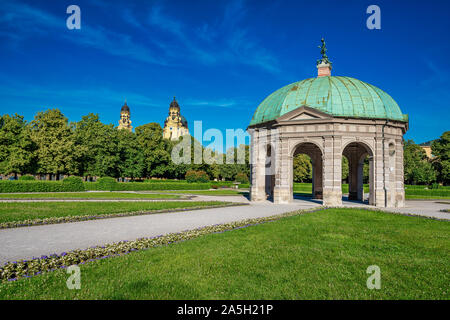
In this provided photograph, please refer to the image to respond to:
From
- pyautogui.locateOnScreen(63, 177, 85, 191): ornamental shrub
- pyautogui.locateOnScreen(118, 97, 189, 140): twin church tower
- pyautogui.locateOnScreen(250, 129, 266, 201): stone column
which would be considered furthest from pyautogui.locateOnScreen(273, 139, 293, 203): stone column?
pyautogui.locateOnScreen(118, 97, 189, 140): twin church tower

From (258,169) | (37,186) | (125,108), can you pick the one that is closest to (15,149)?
(37,186)

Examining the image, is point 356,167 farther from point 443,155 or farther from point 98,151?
point 443,155

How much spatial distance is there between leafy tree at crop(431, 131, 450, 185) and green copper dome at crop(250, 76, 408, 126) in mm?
46701

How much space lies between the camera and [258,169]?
3048 centimetres

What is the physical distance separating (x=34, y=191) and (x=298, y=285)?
39909 millimetres

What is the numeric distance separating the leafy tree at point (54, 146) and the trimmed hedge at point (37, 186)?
12031 mm

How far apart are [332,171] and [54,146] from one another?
45.2 meters

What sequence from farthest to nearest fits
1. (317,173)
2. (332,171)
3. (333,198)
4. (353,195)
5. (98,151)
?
1. (98,151)
2. (317,173)
3. (353,195)
4. (332,171)
5. (333,198)

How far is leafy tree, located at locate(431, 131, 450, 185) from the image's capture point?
6250 centimetres

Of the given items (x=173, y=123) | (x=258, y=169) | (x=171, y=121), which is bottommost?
(x=258, y=169)

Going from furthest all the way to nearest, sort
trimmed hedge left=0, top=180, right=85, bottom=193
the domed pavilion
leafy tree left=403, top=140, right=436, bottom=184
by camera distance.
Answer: leafy tree left=403, top=140, right=436, bottom=184 → trimmed hedge left=0, top=180, right=85, bottom=193 → the domed pavilion

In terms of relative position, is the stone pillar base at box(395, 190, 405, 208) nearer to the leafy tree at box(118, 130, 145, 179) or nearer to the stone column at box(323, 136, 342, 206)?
the stone column at box(323, 136, 342, 206)

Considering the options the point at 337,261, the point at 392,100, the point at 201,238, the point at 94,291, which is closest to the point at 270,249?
the point at 337,261

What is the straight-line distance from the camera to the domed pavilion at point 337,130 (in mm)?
25969
